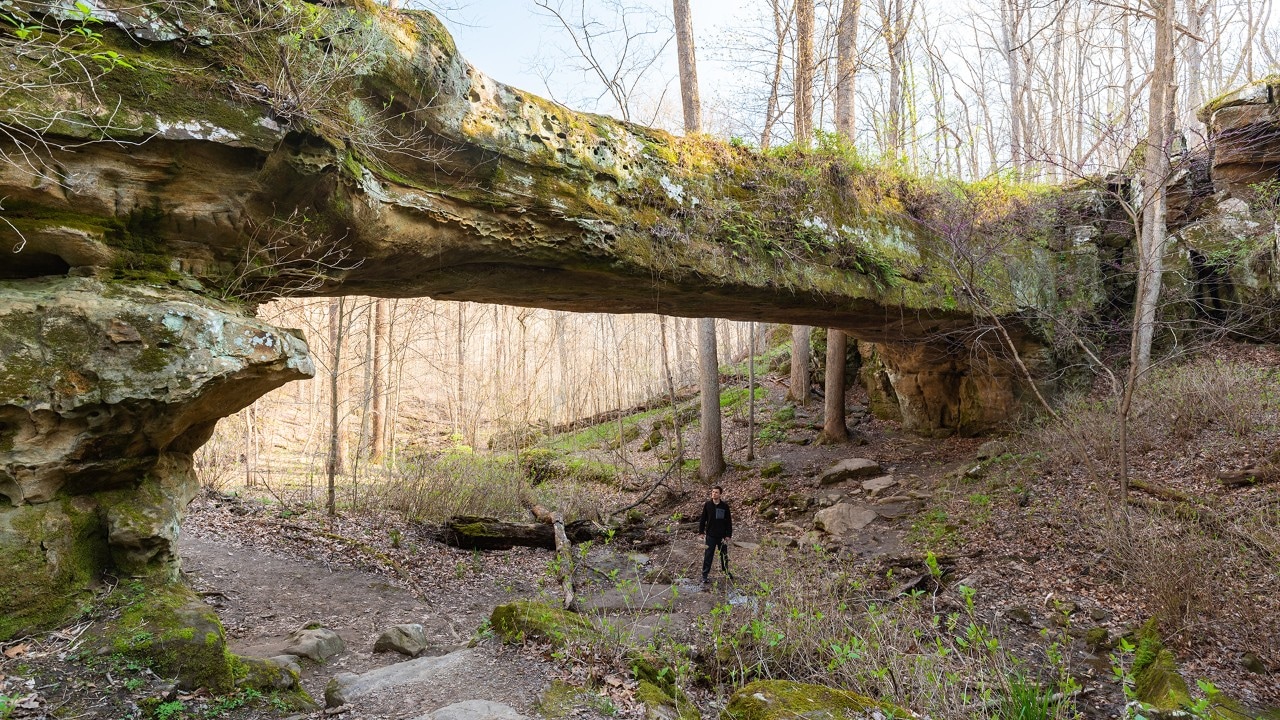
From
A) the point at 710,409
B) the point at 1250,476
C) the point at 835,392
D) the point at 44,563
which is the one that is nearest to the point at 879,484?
the point at 835,392

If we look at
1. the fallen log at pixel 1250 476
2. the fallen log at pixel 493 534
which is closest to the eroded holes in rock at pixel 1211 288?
the fallen log at pixel 1250 476

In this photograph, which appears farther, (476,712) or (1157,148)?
(1157,148)

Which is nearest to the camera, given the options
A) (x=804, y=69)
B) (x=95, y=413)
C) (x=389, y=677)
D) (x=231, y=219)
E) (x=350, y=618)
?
(x=95, y=413)

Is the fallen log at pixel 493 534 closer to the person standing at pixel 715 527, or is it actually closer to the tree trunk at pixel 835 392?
the person standing at pixel 715 527

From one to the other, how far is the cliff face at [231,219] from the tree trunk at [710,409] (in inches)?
205

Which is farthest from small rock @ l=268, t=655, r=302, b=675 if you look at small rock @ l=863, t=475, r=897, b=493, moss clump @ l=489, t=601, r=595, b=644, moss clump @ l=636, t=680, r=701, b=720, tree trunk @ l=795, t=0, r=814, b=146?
tree trunk @ l=795, t=0, r=814, b=146

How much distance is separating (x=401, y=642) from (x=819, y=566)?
3.95 m

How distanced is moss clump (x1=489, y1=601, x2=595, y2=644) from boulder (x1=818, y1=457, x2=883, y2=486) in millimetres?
7059

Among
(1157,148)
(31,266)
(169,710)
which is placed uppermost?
(1157,148)

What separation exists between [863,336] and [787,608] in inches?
288

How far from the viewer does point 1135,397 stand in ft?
31.4

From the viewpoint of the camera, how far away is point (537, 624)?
5.22 meters

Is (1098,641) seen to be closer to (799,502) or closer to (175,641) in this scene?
(799,502)

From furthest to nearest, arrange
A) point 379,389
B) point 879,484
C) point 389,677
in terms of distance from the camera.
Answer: point 379,389, point 879,484, point 389,677
